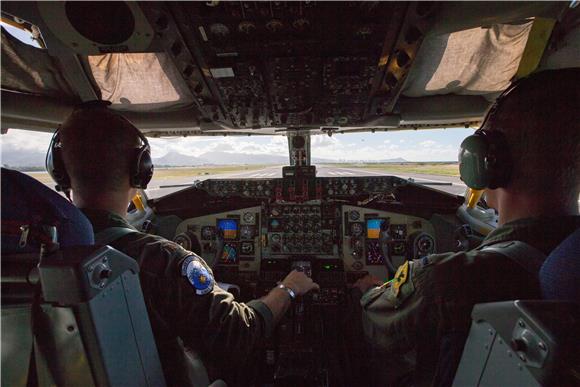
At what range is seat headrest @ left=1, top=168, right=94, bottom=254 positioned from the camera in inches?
25.8

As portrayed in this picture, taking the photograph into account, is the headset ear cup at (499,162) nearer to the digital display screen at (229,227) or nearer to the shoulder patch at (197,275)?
the shoulder patch at (197,275)

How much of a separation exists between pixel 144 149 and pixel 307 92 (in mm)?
1072

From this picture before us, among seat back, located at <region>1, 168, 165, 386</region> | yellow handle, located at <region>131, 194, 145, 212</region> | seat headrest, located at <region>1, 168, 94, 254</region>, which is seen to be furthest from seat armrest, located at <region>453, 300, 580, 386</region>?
yellow handle, located at <region>131, 194, 145, 212</region>

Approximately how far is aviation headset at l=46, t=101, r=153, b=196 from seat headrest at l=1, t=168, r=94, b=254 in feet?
1.93

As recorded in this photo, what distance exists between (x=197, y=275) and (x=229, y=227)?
2156mm

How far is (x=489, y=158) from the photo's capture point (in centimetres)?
107

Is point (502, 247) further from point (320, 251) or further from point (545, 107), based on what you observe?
point (320, 251)

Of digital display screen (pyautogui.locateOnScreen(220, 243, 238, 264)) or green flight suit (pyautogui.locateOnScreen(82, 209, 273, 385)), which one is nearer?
green flight suit (pyautogui.locateOnScreen(82, 209, 273, 385))

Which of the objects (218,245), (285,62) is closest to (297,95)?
(285,62)

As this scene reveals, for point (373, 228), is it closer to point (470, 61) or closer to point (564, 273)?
point (470, 61)

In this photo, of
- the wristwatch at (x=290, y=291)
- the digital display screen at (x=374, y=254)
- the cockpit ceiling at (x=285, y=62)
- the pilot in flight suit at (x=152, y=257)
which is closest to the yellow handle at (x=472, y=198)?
the cockpit ceiling at (x=285, y=62)

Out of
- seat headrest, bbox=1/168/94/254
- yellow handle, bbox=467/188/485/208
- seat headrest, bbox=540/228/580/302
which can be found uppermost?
seat headrest, bbox=1/168/94/254

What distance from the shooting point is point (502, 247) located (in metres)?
0.98

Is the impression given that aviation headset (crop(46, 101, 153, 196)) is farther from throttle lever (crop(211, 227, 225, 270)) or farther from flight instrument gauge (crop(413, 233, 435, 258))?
flight instrument gauge (crop(413, 233, 435, 258))
